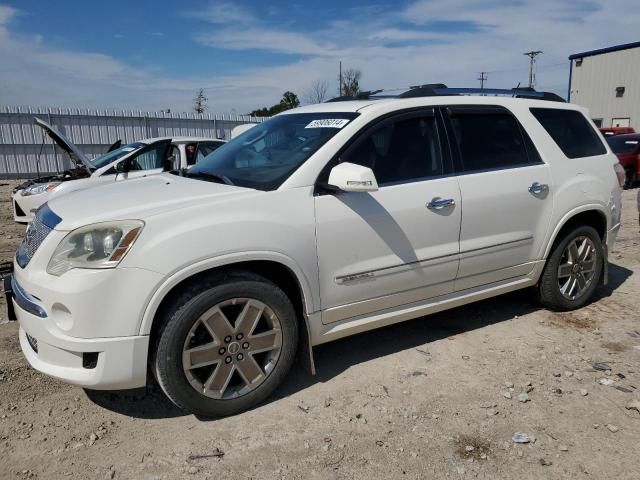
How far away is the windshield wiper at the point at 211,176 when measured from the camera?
329 centimetres

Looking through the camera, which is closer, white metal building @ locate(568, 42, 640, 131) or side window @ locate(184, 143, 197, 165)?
side window @ locate(184, 143, 197, 165)

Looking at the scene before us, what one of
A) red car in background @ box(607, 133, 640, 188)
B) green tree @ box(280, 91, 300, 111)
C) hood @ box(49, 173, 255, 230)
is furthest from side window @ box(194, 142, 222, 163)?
green tree @ box(280, 91, 300, 111)

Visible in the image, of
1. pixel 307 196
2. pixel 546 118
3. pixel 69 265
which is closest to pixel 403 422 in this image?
pixel 307 196

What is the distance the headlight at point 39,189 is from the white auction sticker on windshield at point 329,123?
20.3ft

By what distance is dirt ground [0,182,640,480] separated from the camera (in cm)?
257

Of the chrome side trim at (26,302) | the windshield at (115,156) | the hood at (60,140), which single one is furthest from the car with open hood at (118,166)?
the chrome side trim at (26,302)

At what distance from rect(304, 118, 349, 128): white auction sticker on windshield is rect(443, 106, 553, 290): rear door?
840mm

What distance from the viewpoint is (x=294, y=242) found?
9.71 ft

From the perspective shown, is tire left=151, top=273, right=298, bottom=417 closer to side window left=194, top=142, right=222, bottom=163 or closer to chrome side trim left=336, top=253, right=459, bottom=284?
chrome side trim left=336, top=253, right=459, bottom=284

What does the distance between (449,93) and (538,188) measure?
1.01 m

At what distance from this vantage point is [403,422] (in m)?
2.93

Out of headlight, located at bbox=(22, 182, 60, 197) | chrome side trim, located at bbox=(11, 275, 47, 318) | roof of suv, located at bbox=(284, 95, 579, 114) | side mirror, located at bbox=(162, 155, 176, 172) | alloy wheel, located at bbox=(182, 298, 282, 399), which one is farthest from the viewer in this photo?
side mirror, located at bbox=(162, 155, 176, 172)

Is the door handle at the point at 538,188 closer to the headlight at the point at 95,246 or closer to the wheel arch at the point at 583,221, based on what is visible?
the wheel arch at the point at 583,221

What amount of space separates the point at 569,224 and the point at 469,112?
1.40 metres
